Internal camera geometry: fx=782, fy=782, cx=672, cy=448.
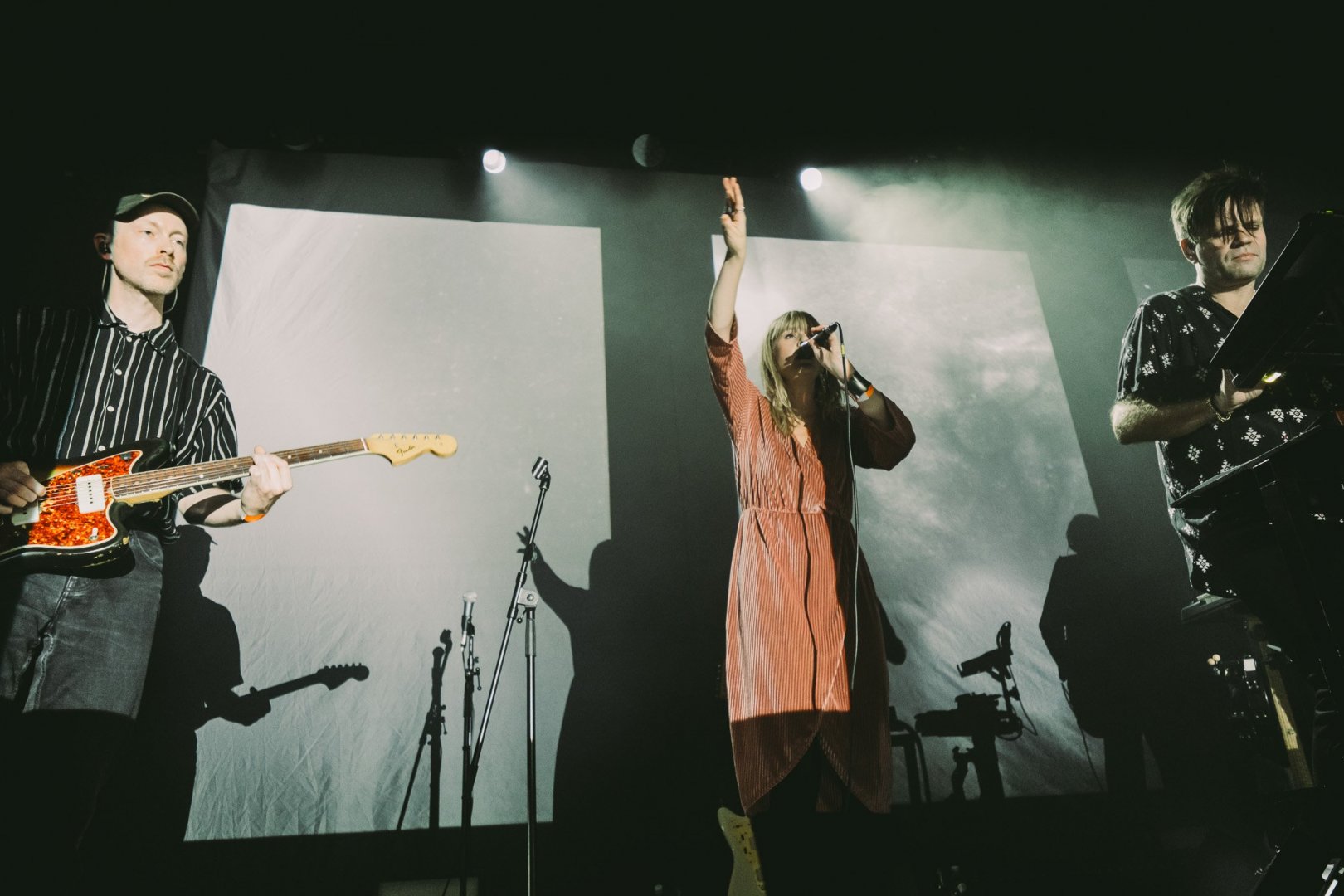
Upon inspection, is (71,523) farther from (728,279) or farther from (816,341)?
(816,341)

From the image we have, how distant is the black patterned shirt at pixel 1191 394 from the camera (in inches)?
97.2

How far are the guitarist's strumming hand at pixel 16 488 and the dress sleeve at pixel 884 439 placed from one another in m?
2.30

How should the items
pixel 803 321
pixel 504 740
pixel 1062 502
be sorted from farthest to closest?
pixel 1062 502 < pixel 504 740 < pixel 803 321

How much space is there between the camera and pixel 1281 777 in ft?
8.85

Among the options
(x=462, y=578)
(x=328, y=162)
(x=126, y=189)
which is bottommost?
(x=462, y=578)

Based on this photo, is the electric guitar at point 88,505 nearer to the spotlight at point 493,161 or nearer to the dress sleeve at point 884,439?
the dress sleeve at point 884,439

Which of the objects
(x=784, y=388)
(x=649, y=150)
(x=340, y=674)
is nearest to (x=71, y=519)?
(x=340, y=674)

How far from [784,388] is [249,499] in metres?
1.74

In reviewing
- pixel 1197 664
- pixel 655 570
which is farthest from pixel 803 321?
pixel 1197 664

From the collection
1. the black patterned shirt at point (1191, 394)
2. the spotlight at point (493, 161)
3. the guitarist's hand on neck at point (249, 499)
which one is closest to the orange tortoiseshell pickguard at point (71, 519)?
the guitarist's hand on neck at point (249, 499)

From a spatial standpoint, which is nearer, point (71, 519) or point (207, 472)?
point (71, 519)

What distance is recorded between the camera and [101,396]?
8.18ft

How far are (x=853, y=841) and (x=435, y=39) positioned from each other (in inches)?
142

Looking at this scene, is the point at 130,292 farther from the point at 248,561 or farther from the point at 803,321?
the point at 803,321
